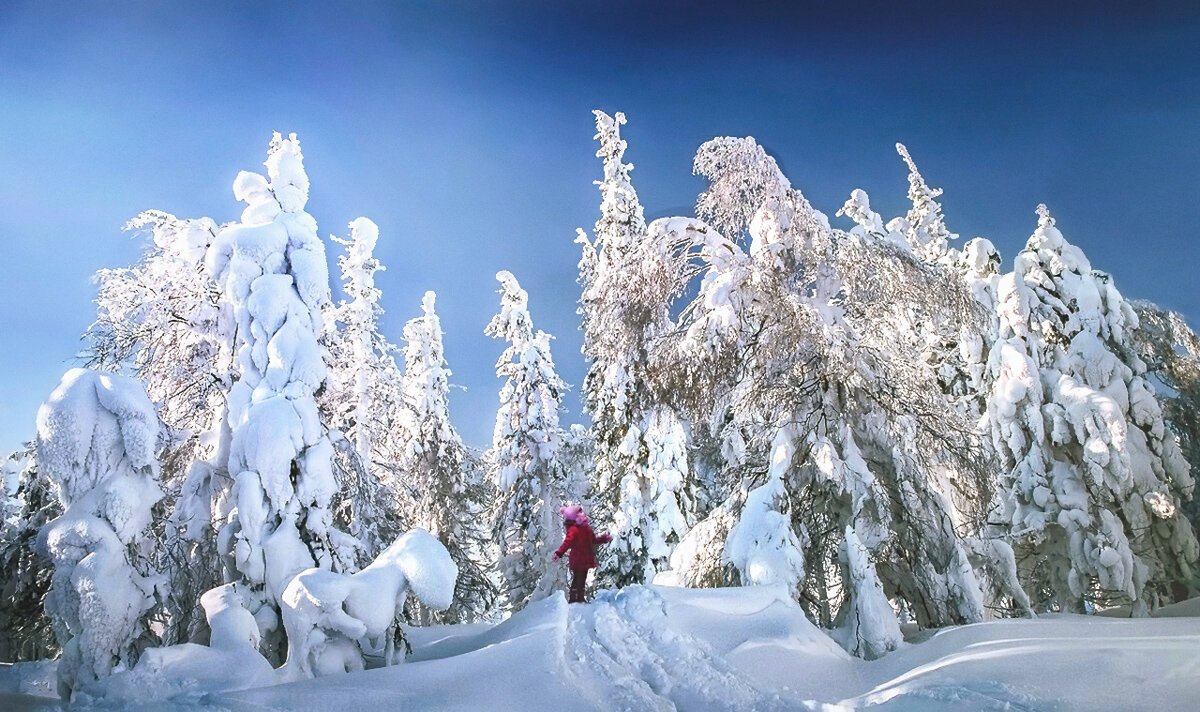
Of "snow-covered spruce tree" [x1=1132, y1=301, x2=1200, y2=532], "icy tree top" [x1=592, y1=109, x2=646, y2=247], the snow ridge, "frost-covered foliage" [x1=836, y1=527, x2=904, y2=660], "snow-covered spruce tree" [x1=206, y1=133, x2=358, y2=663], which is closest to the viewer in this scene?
the snow ridge

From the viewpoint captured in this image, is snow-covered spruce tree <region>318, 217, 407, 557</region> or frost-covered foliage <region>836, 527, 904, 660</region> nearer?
frost-covered foliage <region>836, 527, 904, 660</region>

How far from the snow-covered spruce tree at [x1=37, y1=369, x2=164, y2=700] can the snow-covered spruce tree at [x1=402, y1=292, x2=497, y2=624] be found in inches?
513

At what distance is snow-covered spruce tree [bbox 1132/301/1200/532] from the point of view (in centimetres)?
1434

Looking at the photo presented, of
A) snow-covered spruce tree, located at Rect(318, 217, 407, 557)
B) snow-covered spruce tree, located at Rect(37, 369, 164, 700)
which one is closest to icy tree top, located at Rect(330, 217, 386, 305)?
snow-covered spruce tree, located at Rect(318, 217, 407, 557)

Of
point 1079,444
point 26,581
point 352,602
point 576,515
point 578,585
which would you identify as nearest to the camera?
point 352,602

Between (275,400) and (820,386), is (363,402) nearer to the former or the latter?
(275,400)

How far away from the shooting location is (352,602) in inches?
224

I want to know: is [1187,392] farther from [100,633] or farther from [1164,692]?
[100,633]

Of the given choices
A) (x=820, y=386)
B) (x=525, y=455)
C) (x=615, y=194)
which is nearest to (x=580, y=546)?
(x=820, y=386)

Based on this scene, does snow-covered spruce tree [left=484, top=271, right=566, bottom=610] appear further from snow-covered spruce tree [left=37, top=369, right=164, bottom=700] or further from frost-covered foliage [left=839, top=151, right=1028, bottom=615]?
snow-covered spruce tree [left=37, top=369, right=164, bottom=700]

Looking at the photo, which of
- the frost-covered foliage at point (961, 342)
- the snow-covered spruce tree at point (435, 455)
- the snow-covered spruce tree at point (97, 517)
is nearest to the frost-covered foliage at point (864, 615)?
the frost-covered foliage at point (961, 342)

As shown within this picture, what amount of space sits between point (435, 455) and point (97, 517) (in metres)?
15.8

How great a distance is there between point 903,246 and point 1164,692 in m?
5.56

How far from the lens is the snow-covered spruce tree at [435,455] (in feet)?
67.4
